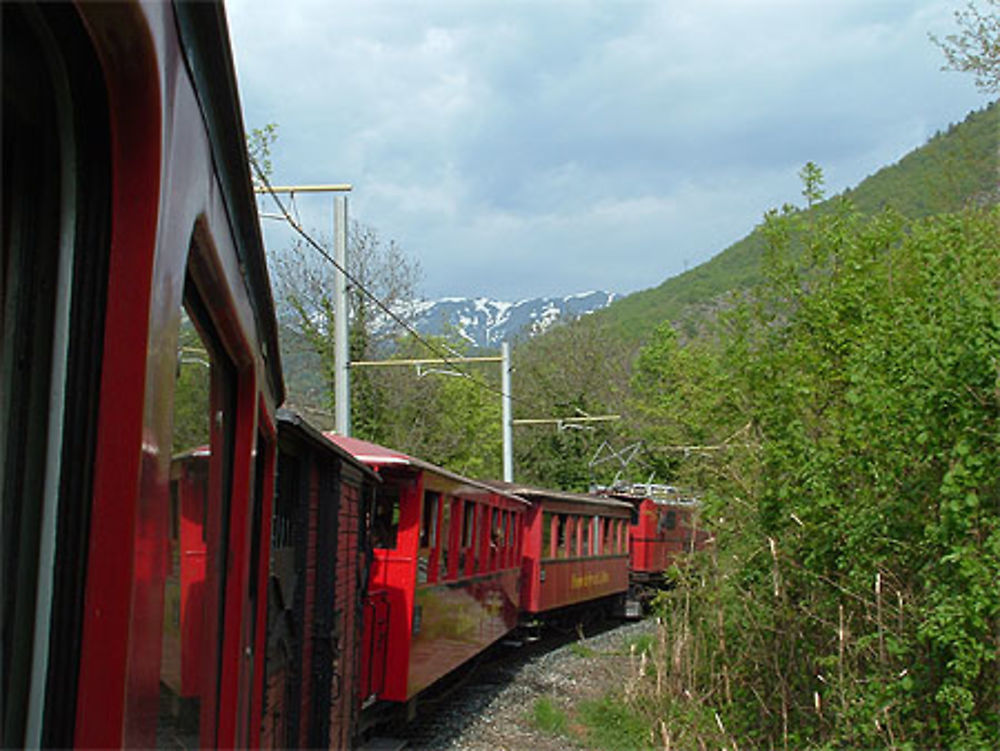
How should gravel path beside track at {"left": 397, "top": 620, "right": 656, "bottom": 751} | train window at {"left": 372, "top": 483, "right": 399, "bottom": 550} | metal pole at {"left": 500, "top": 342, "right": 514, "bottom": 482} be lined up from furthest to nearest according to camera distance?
metal pole at {"left": 500, "top": 342, "right": 514, "bottom": 482} → gravel path beside track at {"left": 397, "top": 620, "right": 656, "bottom": 751} → train window at {"left": 372, "top": 483, "right": 399, "bottom": 550}

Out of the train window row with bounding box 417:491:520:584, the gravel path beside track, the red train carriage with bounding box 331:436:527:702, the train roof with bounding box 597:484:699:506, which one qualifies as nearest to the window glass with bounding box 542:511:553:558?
the gravel path beside track

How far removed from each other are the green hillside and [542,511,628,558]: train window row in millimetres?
7298

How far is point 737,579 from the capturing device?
9461 millimetres

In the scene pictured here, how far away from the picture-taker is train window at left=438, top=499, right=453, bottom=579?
34.2ft

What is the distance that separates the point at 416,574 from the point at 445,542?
3.92ft

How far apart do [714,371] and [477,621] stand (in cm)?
406

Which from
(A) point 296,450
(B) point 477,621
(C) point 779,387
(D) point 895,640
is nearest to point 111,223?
(A) point 296,450

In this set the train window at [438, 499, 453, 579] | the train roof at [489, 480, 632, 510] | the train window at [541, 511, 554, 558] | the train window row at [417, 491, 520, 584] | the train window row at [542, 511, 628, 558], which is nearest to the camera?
the train window row at [417, 491, 520, 584]

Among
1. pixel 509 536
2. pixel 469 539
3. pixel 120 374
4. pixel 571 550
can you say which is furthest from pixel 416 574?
pixel 571 550

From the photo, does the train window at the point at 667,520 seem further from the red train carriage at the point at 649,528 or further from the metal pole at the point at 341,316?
the metal pole at the point at 341,316

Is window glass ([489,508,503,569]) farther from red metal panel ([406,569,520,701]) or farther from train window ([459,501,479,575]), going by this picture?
train window ([459,501,479,575])

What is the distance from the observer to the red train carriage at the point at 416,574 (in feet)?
30.3

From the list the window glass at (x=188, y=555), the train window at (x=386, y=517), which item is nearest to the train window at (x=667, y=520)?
the train window at (x=386, y=517)

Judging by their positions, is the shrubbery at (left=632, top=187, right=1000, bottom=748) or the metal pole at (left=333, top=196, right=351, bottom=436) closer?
the shrubbery at (left=632, top=187, right=1000, bottom=748)
